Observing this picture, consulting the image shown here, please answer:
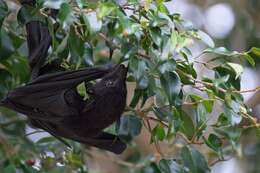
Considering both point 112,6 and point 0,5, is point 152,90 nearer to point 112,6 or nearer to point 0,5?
point 112,6

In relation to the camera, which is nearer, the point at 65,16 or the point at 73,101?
the point at 65,16

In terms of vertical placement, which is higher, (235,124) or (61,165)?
(235,124)

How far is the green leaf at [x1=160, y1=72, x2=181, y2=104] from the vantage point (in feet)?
4.55

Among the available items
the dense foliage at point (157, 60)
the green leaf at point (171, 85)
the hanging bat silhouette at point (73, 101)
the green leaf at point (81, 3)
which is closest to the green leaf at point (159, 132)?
the dense foliage at point (157, 60)

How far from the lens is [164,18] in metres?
1.38

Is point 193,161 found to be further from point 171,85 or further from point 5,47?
point 5,47

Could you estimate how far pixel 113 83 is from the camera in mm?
1538

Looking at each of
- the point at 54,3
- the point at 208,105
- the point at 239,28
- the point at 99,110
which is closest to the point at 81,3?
the point at 54,3

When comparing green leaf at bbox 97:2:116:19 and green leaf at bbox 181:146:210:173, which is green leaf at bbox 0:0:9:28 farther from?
green leaf at bbox 181:146:210:173

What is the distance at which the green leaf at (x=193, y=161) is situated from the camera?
5.22 feet

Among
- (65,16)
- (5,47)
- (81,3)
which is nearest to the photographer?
(65,16)

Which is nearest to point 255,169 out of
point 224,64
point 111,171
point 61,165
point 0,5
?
point 111,171

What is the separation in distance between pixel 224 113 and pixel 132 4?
14.4 inches

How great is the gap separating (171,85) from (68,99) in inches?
13.6
